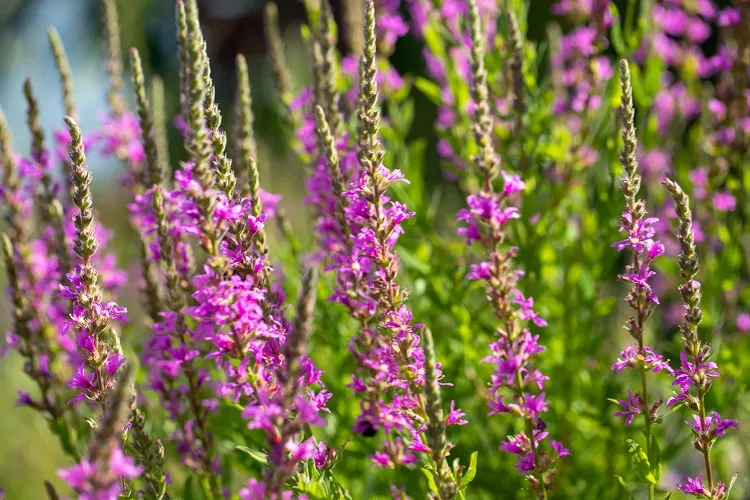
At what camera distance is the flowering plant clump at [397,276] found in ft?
5.71

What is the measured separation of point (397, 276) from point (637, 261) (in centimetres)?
96

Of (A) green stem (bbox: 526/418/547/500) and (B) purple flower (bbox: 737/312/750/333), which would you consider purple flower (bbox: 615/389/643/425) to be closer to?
(A) green stem (bbox: 526/418/547/500)

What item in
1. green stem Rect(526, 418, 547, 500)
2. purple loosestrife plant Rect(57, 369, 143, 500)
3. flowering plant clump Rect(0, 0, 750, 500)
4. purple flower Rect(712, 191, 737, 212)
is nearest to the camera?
purple loosestrife plant Rect(57, 369, 143, 500)

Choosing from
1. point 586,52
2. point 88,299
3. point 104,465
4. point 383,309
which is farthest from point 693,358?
point 586,52

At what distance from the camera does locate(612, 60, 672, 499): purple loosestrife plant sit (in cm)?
178

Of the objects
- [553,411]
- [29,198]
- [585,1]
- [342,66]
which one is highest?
[585,1]

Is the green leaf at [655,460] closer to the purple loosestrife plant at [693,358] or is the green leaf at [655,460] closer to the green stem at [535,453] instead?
the purple loosestrife plant at [693,358]

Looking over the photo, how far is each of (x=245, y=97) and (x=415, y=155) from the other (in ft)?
3.16

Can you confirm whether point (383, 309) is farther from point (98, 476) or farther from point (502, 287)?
point (98, 476)

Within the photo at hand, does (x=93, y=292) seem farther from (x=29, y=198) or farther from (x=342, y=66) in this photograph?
(x=342, y=66)

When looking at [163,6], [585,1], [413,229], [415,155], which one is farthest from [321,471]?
[163,6]

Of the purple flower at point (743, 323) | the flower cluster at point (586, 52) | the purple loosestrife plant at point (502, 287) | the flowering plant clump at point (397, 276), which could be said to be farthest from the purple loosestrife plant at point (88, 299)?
the purple flower at point (743, 323)

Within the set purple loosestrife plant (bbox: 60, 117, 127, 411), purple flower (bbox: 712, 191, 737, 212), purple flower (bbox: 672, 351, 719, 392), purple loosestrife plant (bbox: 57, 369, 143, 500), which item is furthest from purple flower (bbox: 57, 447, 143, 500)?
purple flower (bbox: 712, 191, 737, 212)

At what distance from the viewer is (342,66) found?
3.55m
